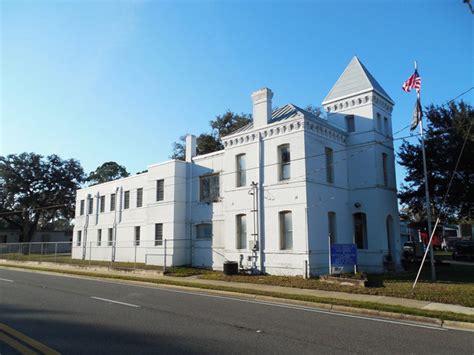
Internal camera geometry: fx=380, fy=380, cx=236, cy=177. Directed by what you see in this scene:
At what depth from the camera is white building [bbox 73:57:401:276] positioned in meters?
20.3

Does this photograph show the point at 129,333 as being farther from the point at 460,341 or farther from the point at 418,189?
the point at 418,189

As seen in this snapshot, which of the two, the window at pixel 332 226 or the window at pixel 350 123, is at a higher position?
the window at pixel 350 123

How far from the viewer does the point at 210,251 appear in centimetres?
2486

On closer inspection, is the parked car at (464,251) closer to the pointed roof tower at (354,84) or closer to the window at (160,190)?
the pointed roof tower at (354,84)

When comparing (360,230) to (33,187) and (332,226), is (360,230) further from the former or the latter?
(33,187)

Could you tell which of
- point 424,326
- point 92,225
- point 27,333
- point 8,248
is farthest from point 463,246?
point 8,248

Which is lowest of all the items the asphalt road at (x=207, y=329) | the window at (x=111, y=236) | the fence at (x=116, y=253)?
the asphalt road at (x=207, y=329)

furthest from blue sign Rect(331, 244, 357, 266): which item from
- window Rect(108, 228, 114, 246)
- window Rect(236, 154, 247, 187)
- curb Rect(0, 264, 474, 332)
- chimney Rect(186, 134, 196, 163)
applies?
window Rect(108, 228, 114, 246)

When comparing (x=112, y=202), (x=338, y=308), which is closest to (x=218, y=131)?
(x=112, y=202)

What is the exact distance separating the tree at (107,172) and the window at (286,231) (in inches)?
2447

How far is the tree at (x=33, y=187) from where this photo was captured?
59594 mm

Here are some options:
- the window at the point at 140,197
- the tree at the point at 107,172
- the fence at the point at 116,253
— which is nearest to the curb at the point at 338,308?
the fence at the point at 116,253

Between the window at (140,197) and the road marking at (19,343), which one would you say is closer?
the road marking at (19,343)

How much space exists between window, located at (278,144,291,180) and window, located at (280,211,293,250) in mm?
2106
